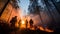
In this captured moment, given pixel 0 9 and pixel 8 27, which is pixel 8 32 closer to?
pixel 8 27

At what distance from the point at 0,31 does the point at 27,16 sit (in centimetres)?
318

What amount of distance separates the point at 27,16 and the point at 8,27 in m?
2.27

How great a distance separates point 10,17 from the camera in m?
10.7

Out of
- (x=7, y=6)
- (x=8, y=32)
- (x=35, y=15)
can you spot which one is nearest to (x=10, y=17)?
(x=7, y=6)

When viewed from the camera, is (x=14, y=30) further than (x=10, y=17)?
No

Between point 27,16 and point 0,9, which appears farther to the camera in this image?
point 27,16

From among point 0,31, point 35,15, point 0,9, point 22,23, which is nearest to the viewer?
→ point 0,31

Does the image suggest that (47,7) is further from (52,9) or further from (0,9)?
(0,9)

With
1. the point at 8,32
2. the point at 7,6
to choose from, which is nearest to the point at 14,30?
the point at 8,32

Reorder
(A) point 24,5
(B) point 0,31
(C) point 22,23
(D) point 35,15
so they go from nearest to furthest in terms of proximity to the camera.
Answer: (B) point 0,31
(C) point 22,23
(A) point 24,5
(D) point 35,15

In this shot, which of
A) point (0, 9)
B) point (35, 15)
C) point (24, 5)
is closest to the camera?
point (0, 9)

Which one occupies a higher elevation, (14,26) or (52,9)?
(52,9)

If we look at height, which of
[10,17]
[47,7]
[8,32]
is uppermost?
[47,7]

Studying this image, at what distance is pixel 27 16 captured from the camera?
38.6 ft
